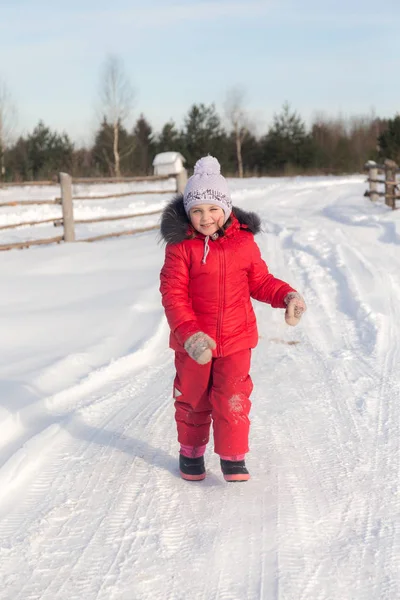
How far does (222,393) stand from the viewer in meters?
2.95

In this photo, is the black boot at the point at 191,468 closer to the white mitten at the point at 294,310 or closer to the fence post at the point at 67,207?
the white mitten at the point at 294,310

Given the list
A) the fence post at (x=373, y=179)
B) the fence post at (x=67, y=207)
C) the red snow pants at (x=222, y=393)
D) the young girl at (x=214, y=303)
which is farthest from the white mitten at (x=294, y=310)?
the fence post at (x=373, y=179)

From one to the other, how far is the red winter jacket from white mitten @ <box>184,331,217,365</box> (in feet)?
0.45

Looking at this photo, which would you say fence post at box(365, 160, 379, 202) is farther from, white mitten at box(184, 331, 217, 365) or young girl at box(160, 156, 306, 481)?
white mitten at box(184, 331, 217, 365)

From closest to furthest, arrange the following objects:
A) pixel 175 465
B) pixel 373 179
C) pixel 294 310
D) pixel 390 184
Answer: pixel 294 310
pixel 175 465
pixel 390 184
pixel 373 179

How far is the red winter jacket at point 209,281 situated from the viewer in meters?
2.93

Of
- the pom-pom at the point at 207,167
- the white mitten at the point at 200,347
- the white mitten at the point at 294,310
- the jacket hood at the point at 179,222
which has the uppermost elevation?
the pom-pom at the point at 207,167

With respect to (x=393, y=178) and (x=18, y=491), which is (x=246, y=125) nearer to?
(x=393, y=178)

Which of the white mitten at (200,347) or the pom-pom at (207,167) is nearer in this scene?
the white mitten at (200,347)

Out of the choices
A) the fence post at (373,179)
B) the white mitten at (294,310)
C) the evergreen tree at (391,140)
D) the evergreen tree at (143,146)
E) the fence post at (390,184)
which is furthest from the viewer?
the evergreen tree at (143,146)

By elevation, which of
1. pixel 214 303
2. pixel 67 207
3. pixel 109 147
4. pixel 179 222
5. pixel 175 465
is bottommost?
pixel 175 465

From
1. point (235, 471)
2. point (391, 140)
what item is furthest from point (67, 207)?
point (391, 140)

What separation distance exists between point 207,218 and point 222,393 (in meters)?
0.70

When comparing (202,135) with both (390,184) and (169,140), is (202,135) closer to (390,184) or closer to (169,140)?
(169,140)
